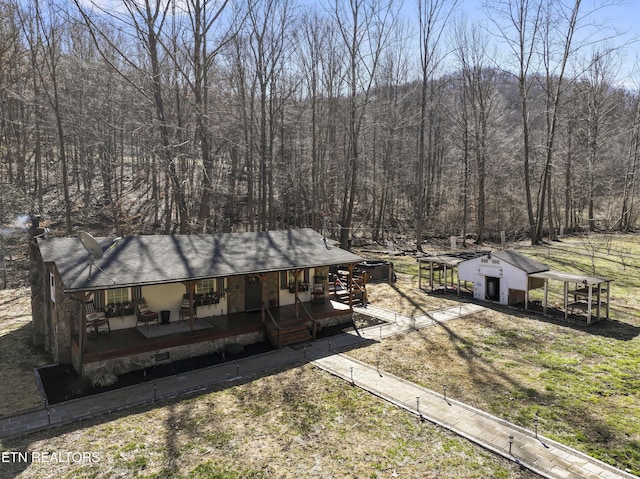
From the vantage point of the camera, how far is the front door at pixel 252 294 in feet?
48.2

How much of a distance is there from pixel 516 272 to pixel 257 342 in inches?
450

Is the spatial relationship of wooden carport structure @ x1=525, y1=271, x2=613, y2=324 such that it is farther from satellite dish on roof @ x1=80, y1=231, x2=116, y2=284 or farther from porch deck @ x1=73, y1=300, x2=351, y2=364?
satellite dish on roof @ x1=80, y1=231, x2=116, y2=284

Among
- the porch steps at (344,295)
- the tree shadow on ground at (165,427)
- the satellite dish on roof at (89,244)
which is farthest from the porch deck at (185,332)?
the satellite dish on roof at (89,244)

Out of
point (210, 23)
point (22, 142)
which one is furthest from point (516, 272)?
point (22, 142)

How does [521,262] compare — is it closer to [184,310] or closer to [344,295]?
[344,295]

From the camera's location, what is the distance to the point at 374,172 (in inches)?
1406

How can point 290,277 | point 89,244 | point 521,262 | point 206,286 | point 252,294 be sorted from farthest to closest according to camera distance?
point 521,262 < point 290,277 < point 252,294 < point 206,286 < point 89,244

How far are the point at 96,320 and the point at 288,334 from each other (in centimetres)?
573

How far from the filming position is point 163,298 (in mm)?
12898

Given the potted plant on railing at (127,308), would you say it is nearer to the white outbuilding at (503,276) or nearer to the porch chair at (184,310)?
the porch chair at (184,310)

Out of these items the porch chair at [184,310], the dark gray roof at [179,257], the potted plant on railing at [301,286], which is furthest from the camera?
the potted plant on railing at [301,286]

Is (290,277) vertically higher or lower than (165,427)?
higher

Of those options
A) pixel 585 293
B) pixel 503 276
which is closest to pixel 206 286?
pixel 503 276

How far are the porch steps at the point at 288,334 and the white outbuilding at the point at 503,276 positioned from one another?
935 cm
